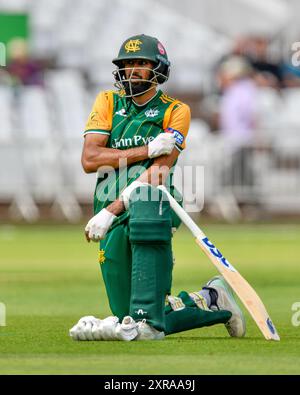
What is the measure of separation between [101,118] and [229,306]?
137cm

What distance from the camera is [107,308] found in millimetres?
10055

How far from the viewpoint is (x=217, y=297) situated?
8.08 m

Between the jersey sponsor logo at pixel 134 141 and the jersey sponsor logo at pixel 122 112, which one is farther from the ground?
the jersey sponsor logo at pixel 122 112

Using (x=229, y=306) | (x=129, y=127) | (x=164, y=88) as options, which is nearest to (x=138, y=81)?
(x=129, y=127)

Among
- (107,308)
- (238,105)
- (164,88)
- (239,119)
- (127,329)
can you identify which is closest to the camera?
(127,329)

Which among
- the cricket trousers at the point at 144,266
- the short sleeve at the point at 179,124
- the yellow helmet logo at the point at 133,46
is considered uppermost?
the yellow helmet logo at the point at 133,46

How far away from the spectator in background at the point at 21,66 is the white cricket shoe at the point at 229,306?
15.7 metres

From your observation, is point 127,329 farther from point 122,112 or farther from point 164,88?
point 164,88

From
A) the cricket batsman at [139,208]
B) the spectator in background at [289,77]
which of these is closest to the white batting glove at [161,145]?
the cricket batsman at [139,208]

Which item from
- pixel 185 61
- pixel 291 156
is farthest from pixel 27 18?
pixel 291 156

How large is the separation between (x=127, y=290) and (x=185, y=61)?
1828cm

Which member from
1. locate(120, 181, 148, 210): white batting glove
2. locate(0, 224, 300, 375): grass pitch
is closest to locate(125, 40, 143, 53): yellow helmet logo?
locate(120, 181, 148, 210): white batting glove

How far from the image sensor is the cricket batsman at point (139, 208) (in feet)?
24.6

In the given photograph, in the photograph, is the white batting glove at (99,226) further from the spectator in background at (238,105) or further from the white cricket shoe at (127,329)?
the spectator in background at (238,105)
